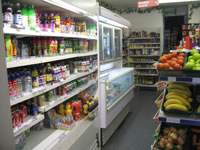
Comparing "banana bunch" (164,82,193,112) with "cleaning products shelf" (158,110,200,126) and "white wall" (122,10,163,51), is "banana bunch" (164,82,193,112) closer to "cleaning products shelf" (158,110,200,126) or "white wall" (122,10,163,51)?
"cleaning products shelf" (158,110,200,126)

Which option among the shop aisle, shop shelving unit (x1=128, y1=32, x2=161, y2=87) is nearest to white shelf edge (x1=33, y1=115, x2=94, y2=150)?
the shop aisle

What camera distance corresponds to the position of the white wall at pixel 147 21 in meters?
9.30

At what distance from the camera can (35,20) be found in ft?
7.37

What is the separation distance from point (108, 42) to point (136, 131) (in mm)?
2301

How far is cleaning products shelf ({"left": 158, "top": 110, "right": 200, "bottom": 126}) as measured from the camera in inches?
80.8

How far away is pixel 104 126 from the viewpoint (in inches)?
146

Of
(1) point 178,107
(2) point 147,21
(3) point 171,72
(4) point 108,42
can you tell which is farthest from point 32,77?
(2) point 147,21

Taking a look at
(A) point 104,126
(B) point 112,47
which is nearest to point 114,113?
(A) point 104,126

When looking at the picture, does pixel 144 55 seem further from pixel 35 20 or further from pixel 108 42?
pixel 35 20

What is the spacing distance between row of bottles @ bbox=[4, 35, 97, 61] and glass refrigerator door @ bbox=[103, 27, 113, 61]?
1.55 metres

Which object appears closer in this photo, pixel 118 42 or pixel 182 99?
pixel 182 99

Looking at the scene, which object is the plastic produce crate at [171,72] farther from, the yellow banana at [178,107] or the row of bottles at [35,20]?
the row of bottles at [35,20]

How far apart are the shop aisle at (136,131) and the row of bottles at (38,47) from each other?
6.46ft

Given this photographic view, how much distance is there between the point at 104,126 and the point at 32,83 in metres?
1.83
